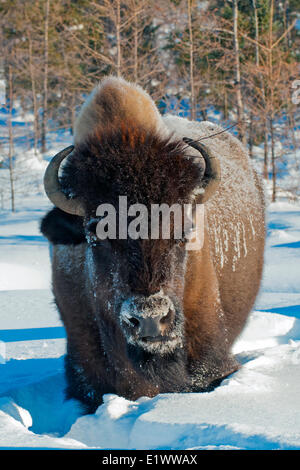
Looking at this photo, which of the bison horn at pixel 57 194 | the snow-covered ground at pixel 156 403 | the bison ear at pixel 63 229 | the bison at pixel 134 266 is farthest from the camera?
the bison ear at pixel 63 229

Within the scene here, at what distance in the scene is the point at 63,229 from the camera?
3.89 metres

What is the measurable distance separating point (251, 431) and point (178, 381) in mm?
1191

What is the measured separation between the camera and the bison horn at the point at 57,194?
368 centimetres

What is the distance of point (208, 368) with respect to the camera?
4008 mm

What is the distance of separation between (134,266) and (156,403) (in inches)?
35.0

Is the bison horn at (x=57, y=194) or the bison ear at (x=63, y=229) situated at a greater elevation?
the bison horn at (x=57, y=194)

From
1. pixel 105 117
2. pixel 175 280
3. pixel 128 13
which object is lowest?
pixel 175 280

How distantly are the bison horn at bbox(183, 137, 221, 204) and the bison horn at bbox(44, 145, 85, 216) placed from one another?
848 millimetres

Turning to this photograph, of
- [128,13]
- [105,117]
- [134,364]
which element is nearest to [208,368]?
[134,364]

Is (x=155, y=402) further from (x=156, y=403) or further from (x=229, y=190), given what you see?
(x=229, y=190)

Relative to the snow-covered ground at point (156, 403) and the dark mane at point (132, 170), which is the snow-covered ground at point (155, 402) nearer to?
the snow-covered ground at point (156, 403)

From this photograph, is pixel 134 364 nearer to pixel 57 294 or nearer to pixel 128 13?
pixel 57 294

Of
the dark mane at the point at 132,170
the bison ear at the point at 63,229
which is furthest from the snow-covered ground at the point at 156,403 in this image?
the dark mane at the point at 132,170

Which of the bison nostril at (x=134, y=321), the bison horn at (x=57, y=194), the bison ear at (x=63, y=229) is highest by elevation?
the bison horn at (x=57, y=194)
